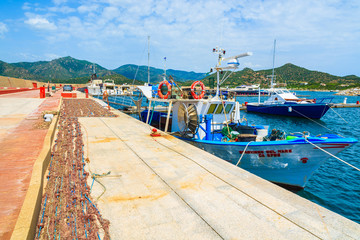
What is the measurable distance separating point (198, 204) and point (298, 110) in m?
34.8

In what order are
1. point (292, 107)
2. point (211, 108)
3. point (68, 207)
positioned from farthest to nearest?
point (292, 107) → point (211, 108) → point (68, 207)

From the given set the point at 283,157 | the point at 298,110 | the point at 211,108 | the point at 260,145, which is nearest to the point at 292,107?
the point at 298,110

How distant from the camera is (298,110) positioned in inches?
1308

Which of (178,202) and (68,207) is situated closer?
(68,207)

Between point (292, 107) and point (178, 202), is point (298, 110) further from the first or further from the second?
point (178, 202)

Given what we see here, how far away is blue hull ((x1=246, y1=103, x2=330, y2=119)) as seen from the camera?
3138cm

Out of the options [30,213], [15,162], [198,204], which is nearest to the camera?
[30,213]

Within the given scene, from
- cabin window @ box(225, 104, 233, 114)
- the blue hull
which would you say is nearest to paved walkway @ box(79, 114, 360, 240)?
cabin window @ box(225, 104, 233, 114)

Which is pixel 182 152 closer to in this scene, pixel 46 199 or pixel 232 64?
pixel 46 199

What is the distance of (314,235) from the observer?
3.35m

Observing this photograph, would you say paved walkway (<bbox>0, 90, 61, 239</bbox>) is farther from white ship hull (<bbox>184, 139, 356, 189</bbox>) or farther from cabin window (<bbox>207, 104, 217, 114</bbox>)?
cabin window (<bbox>207, 104, 217, 114</bbox>)

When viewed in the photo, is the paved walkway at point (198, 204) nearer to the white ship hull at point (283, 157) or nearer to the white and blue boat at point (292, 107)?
the white ship hull at point (283, 157)

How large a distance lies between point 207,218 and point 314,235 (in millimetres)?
1745

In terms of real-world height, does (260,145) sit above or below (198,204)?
above
